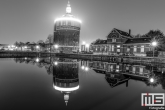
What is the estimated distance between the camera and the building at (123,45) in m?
35.2

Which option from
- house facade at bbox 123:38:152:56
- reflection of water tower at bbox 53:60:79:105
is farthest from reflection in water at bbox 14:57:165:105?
house facade at bbox 123:38:152:56

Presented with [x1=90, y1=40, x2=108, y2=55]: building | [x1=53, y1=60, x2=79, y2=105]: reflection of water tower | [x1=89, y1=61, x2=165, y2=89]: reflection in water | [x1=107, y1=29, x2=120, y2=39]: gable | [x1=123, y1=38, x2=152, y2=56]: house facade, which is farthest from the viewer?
[x1=90, y1=40, x2=108, y2=55]: building

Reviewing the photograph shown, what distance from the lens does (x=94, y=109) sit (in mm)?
4422

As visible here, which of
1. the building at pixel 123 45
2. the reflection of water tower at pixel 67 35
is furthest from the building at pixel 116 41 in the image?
the reflection of water tower at pixel 67 35

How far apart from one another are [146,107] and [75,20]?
6039cm

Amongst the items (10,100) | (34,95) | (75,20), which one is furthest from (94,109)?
(75,20)

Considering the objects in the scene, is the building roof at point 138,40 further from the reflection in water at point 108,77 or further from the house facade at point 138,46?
the reflection in water at point 108,77

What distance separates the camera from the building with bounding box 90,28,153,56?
115 feet

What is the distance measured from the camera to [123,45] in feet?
131

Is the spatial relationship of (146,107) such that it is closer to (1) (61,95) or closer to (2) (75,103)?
(2) (75,103)

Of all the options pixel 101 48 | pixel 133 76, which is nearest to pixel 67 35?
pixel 101 48

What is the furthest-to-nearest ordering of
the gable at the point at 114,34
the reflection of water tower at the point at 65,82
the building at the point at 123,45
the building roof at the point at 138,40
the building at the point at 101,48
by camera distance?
the building at the point at 101,48, the gable at the point at 114,34, the building roof at the point at 138,40, the building at the point at 123,45, the reflection of water tower at the point at 65,82

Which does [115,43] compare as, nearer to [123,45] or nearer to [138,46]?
[123,45]

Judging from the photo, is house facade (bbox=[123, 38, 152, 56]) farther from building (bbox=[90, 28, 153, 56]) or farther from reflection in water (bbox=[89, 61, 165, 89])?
reflection in water (bbox=[89, 61, 165, 89])
